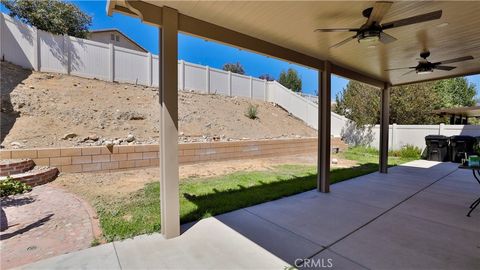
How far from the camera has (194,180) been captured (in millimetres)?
5766

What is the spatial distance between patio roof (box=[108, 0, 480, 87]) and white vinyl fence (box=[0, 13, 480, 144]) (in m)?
7.30

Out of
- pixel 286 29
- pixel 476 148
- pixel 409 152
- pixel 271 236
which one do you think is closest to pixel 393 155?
pixel 409 152

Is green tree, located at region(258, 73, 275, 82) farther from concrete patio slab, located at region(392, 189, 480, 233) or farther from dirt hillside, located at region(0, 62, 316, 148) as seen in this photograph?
concrete patio slab, located at region(392, 189, 480, 233)

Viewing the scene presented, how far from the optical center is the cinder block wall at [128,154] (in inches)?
206

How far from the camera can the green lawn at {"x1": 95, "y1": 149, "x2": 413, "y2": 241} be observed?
3.21 meters

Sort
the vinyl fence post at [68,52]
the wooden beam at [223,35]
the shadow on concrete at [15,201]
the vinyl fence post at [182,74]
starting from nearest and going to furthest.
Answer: the wooden beam at [223,35]
the shadow on concrete at [15,201]
the vinyl fence post at [68,52]
the vinyl fence post at [182,74]

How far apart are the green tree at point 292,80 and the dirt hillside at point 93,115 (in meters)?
21.9

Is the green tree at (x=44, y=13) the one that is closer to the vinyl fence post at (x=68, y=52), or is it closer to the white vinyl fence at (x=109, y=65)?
the vinyl fence post at (x=68, y=52)

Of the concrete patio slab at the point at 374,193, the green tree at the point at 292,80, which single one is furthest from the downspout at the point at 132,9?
the green tree at the point at 292,80

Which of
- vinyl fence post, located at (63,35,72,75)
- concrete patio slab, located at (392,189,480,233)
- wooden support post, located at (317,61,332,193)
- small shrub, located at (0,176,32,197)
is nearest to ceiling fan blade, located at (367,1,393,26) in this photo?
wooden support post, located at (317,61,332,193)

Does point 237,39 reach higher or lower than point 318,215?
higher

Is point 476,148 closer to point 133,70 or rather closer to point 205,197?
point 205,197

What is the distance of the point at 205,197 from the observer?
4.42m
